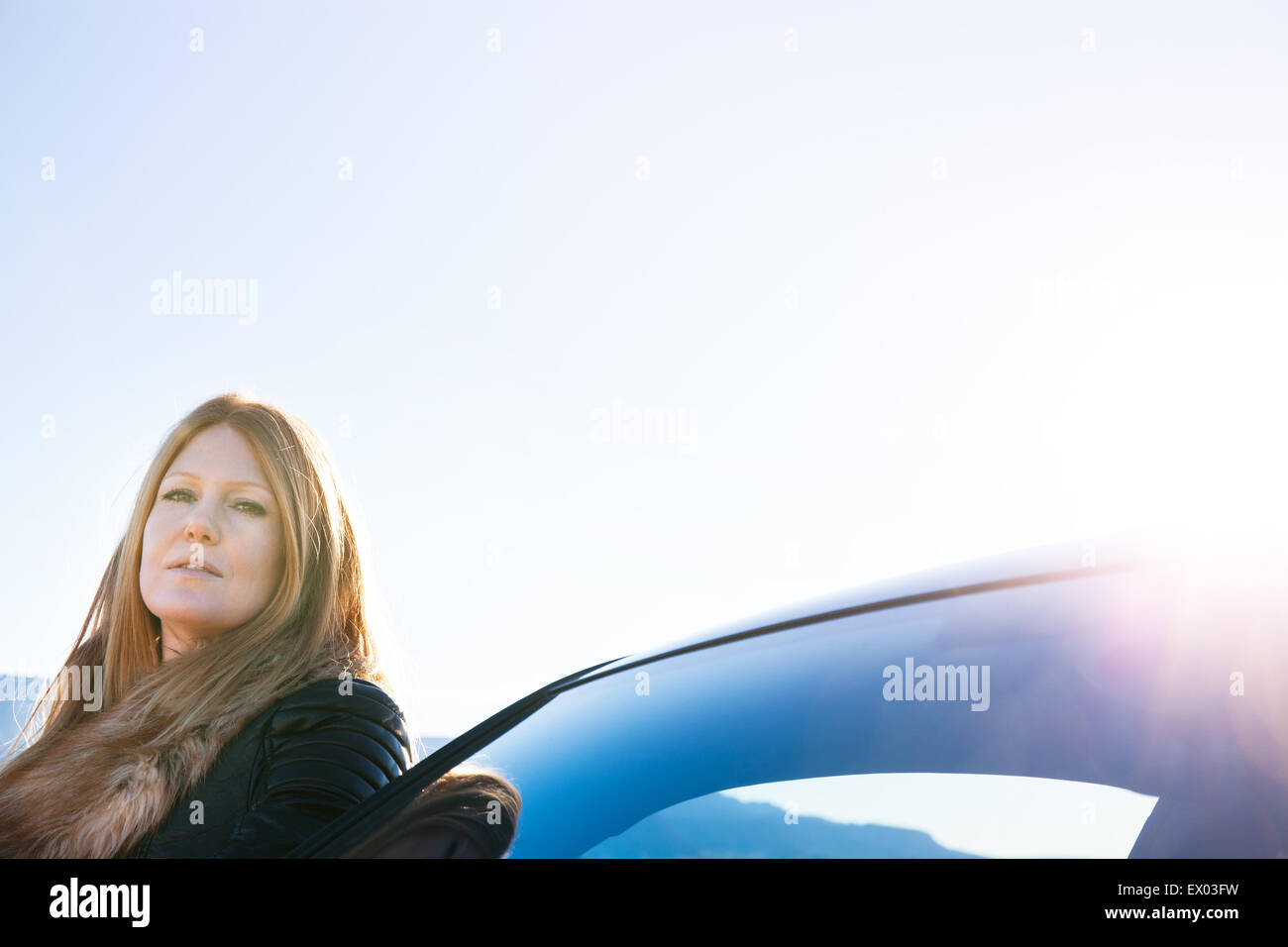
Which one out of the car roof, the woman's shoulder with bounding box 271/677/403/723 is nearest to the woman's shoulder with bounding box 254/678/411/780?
the woman's shoulder with bounding box 271/677/403/723

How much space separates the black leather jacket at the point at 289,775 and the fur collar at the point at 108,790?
0.03 metres

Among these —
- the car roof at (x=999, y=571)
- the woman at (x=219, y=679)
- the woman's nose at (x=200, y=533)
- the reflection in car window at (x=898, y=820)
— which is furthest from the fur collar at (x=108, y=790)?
the reflection in car window at (x=898, y=820)

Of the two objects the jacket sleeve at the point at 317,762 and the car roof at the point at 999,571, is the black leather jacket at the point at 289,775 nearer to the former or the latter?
the jacket sleeve at the point at 317,762

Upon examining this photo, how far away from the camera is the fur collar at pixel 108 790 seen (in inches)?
61.4

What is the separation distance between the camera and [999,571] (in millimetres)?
958

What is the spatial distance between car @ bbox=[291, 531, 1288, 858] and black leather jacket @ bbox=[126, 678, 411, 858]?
0.61m

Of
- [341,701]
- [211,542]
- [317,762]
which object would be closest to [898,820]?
[317,762]

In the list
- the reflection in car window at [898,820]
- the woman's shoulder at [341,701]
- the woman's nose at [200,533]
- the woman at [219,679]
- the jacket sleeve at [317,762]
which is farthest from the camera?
the woman's nose at [200,533]

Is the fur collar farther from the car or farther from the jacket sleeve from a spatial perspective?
the car

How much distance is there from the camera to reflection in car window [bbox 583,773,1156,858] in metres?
0.73

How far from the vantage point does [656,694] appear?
0.99m

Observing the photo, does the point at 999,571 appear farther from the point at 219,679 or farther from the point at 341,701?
the point at 219,679

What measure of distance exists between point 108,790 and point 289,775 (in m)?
0.40
